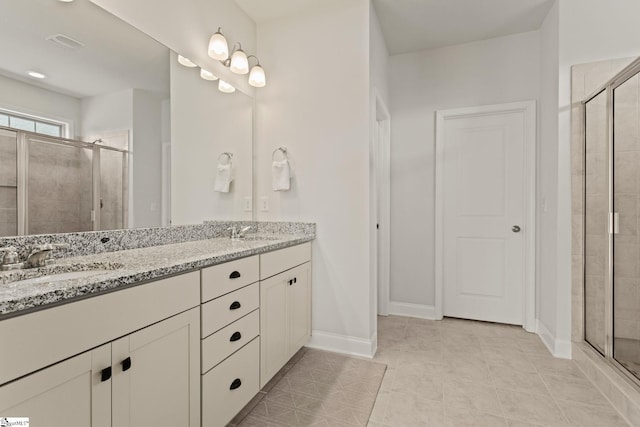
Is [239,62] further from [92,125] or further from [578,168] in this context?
[578,168]

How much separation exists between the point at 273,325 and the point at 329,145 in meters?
1.35

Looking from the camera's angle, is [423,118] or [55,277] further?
[423,118]

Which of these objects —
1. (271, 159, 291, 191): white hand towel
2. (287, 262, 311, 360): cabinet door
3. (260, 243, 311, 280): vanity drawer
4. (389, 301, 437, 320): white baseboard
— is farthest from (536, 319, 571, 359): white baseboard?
(271, 159, 291, 191): white hand towel

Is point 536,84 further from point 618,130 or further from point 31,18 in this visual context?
point 31,18

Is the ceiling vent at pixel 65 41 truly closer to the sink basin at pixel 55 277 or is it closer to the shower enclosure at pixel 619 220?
the sink basin at pixel 55 277

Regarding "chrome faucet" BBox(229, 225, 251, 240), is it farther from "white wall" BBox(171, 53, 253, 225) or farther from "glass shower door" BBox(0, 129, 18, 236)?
"glass shower door" BBox(0, 129, 18, 236)

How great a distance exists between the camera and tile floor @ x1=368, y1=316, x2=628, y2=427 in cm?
162

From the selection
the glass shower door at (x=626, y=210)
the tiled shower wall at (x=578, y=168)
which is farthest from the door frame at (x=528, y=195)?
the glass shower door at (x=626, y=210)

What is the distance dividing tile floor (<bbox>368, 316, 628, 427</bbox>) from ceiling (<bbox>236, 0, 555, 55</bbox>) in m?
2.67

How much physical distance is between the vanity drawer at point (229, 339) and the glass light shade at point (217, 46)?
67.3 inches

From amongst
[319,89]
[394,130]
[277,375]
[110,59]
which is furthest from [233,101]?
[277,375]

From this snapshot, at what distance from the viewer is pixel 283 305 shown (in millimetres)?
1963

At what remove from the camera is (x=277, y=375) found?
6.57 ft

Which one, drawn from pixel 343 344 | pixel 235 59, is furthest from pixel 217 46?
pixel 343 344
